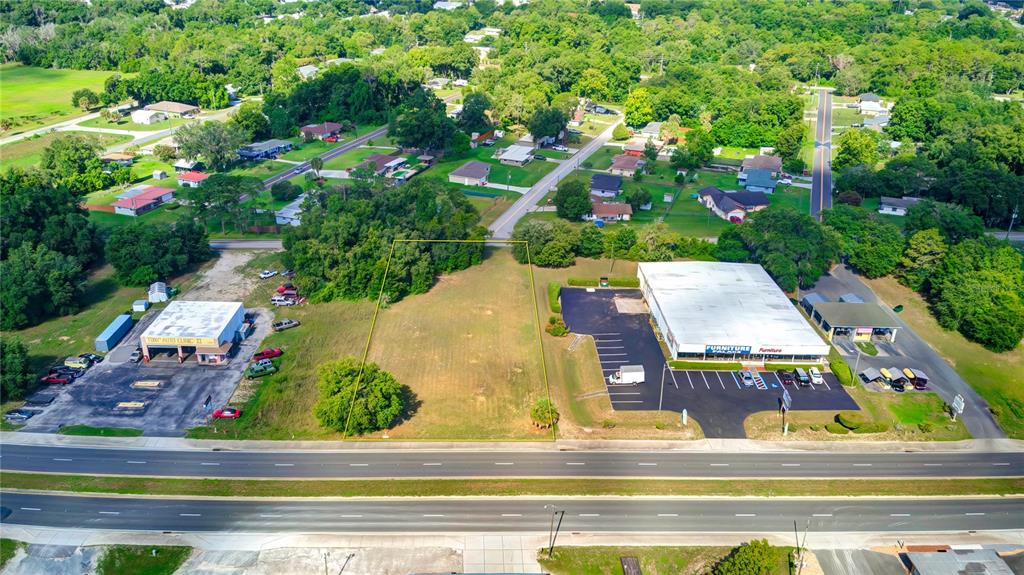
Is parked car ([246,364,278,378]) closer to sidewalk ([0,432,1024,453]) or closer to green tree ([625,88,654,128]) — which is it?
sidewalk ([0,432,1024,453])

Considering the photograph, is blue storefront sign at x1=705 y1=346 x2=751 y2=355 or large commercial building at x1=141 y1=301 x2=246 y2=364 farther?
blue storefront sign at x1=705 y1=346 x2=751 y2=355

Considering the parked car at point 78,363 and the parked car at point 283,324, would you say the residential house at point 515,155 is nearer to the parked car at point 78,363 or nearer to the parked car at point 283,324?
the parked car at point 283,324

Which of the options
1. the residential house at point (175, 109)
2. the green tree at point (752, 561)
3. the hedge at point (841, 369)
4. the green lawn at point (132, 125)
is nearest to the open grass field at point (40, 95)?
the green lawn at point (132, 125)

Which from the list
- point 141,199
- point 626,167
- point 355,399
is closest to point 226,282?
point 141,199

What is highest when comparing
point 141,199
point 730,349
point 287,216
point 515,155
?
point 141,199

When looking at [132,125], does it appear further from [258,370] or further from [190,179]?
[258,370]

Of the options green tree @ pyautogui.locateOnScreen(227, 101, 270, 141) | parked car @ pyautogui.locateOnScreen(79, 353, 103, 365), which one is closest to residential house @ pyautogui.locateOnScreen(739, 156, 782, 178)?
green tree @ pyautogui.locateOnScreen(227, 101, 270, 141)

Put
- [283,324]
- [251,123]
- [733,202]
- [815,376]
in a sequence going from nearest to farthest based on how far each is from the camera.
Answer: [815,376], [283,324], [733,202], [251,123]
